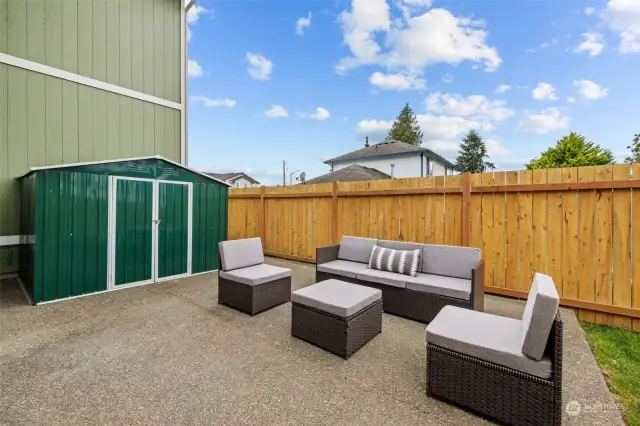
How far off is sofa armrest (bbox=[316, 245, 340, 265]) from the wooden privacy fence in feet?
3.60

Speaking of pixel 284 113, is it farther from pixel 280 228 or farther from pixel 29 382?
pixel 29 382

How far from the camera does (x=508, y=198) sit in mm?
4109

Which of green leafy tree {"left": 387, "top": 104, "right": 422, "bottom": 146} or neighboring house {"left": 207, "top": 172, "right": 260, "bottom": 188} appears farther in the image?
green leafy tree {"left": 387, "top": 104, "right": 422, "bottom": 146}

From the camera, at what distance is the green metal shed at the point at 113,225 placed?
13.3 feet

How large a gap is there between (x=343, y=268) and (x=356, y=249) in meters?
0.52

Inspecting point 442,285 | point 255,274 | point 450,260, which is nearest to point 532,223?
point 450,260

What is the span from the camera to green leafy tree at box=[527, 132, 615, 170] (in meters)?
12.8

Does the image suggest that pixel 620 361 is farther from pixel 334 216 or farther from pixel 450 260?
pixel 334 216

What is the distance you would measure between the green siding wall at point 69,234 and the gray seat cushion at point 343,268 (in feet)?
11.8

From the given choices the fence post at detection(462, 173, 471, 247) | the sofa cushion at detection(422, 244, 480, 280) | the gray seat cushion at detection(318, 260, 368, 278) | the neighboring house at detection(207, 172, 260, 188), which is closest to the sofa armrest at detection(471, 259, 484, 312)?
the sofa cushion at detection(422, 244, 480, 280)

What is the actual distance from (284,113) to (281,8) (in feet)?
29.1

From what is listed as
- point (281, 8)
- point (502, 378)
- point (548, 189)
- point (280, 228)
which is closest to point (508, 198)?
point (548, 189)

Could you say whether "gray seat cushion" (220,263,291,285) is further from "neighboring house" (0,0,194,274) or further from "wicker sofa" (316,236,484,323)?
"neighboring house" (0,0,194,274)

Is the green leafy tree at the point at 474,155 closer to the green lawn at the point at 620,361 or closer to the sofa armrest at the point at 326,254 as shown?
the sofa armrest at the point at 326,254
